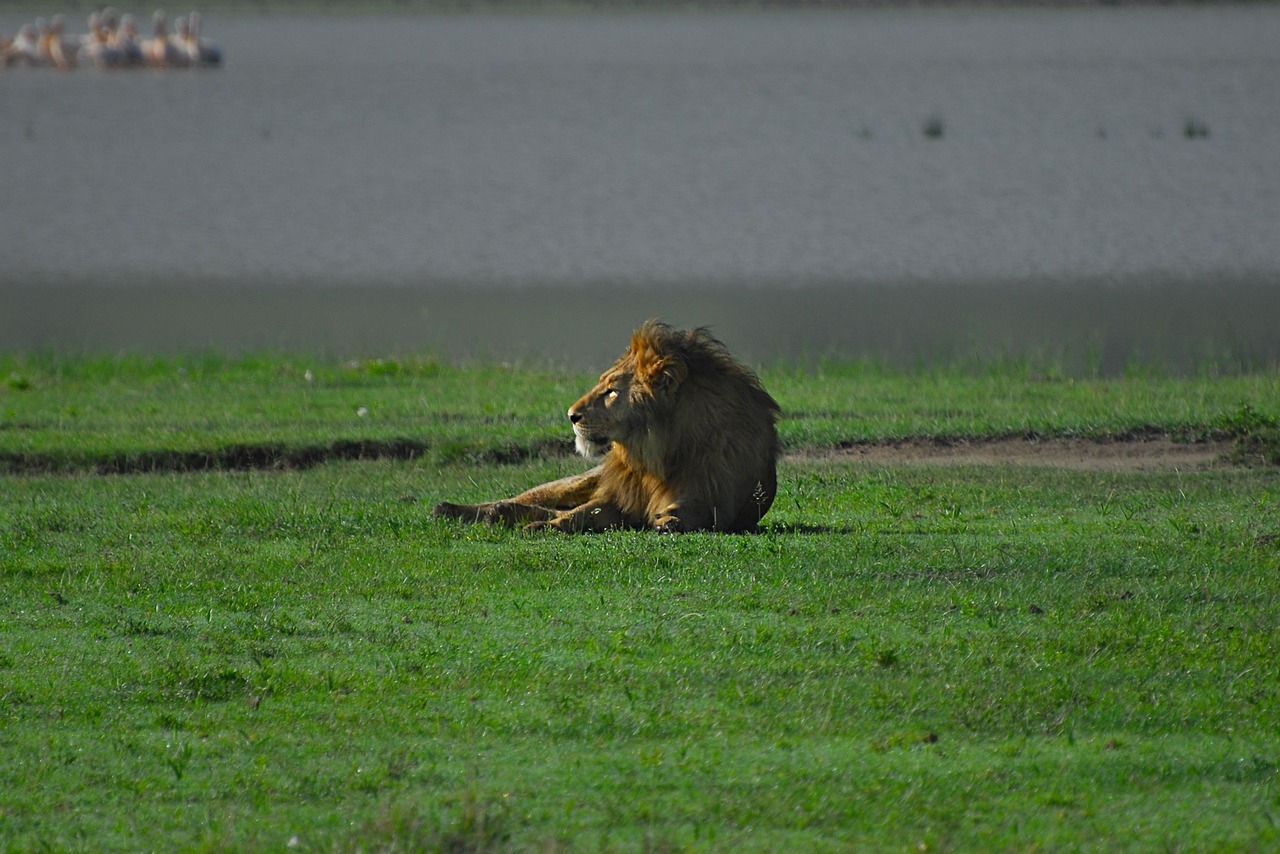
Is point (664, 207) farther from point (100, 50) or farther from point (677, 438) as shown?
point (100, 50)

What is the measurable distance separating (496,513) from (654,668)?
9.71 feet

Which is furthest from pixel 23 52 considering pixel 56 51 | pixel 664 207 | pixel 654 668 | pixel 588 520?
pixel 654 668

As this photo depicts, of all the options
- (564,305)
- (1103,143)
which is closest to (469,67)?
(1103,143)

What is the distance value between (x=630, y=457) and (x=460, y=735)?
3577mm

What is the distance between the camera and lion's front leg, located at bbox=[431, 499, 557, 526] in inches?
367

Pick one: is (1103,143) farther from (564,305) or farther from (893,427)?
(893,427)

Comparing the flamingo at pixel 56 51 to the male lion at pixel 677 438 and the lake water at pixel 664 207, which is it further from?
the male lion at pixel 677 438

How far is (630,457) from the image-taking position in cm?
930

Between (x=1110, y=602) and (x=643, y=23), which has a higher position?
(x=643, y=23)

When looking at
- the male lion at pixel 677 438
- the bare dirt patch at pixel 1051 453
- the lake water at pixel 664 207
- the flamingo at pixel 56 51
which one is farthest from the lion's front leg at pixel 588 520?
the flamingo at pixel 56 51

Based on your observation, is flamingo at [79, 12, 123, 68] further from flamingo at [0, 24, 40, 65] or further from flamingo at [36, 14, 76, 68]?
flamingo at [0, 24, 40, 65]

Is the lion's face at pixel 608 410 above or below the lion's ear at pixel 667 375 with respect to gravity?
below

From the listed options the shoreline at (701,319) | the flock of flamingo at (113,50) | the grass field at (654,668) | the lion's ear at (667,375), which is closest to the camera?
the grass field at (654,668)

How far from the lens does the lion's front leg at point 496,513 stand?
932cm
